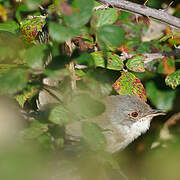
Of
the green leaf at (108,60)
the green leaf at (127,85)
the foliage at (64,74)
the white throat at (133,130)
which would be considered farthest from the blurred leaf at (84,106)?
the white throat at (133,130)

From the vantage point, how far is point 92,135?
1988 millimetres

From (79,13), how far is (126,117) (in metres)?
3.13

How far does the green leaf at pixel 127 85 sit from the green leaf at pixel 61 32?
60.5 inches

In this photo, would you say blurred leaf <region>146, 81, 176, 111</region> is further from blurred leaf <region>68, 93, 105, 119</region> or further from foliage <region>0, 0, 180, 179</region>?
blurred leaf <region>68, 93, 105, 119</region>

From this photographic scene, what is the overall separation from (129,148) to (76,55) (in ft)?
10.7

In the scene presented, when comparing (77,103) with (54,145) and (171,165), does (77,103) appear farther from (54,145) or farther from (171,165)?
(171,165)

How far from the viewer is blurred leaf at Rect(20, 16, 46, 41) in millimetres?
3082

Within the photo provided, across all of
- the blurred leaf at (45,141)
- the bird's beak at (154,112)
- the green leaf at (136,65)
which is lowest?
the bird's beak at (154,112)

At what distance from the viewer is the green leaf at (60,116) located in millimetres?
2094

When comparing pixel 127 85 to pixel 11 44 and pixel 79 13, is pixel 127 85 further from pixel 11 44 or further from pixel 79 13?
pixel 79 13

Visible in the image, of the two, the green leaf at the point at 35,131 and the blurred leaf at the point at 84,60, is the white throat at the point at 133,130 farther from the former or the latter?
the blurred leaf at the point at 84,60

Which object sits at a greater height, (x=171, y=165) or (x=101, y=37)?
(x=101, y=37)

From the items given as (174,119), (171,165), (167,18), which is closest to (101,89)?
(167,18)

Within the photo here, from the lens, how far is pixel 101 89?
2.19m
